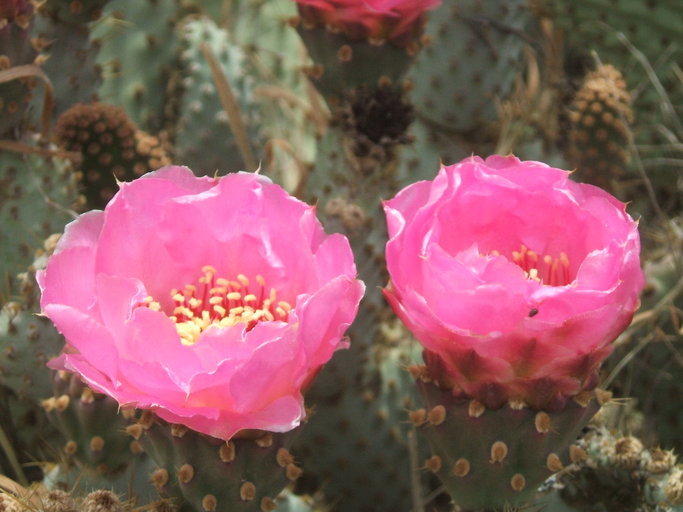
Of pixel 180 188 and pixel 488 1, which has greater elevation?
pixel 180 188

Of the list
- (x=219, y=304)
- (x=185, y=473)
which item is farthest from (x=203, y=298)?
(x=185, y=473)

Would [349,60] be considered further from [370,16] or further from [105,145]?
[105,145]

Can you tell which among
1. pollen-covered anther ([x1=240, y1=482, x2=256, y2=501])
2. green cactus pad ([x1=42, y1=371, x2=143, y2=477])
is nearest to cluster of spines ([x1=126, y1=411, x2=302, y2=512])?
pollen-covered anther ([x1=240, y1=482, x2=256, y2=501])

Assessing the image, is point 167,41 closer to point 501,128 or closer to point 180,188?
point 501,128

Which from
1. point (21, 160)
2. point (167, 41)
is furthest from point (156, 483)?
point (167, 41)

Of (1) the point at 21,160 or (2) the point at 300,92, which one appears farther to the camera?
(2) the point at 300,92

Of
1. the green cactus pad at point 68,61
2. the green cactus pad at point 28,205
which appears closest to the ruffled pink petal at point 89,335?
the green cactus pad at point 28,205
